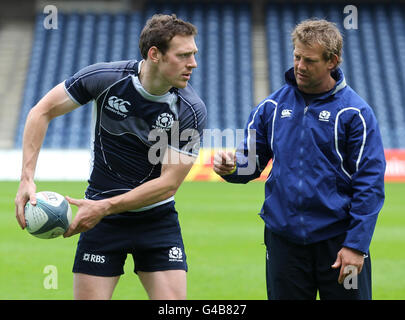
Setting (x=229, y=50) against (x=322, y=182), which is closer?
(x=322, y=182)

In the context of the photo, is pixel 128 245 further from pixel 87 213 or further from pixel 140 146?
pixel 140 146

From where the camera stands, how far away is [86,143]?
21609 mm

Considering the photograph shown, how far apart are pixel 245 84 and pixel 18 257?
17.9m

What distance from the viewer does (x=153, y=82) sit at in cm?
407

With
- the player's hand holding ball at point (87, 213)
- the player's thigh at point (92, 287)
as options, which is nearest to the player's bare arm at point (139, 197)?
the player's hand holding ball at point (87, 213)

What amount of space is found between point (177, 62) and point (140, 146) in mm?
607

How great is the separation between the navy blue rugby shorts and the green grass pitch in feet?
7.50

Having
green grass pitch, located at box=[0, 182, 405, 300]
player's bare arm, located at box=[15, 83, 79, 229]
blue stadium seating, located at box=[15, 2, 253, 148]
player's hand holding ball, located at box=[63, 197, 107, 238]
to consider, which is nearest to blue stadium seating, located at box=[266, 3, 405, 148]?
blue stadium seating, located at box=[15, 2, 253, 148]

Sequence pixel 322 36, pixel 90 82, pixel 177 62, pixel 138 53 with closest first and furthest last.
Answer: pixel 322 36 < pixel 177 62 < pixel 90 82 < pixel 138 53

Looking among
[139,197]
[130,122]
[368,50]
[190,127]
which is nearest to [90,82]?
[130,122]

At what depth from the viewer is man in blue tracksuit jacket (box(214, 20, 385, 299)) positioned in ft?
11.9

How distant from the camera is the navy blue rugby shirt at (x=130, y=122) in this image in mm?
4109

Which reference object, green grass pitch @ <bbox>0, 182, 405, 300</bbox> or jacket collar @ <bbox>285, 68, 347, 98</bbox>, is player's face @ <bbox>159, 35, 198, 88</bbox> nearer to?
jacket collar @ <bbox>285, 68, 347, 98</bbox>

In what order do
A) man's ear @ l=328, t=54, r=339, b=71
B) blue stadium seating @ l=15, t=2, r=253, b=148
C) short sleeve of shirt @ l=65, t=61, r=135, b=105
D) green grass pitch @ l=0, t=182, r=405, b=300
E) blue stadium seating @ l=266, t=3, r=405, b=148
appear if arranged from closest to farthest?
1. man's ear @ l=328, t=54, r=339, b=71
2. short sleeve of shirt @ l=65, t=61, r=135, b=105
3. green grass pitch @ l=0, t=182, r=405, b=300
4. blue stadium seating @ l=15, t=2, r=253, b=148
5. blue stadium seating @ l=266, t=3, r=405, b=148
